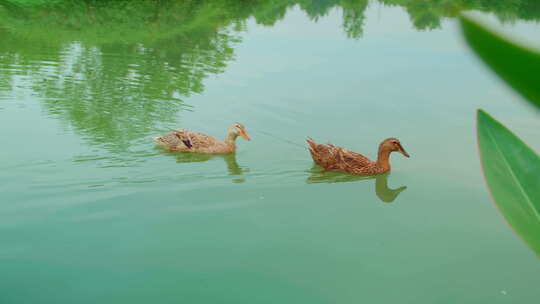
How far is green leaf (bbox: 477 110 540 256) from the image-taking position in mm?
300

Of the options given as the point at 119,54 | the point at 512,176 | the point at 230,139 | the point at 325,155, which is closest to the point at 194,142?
the point at 230,139

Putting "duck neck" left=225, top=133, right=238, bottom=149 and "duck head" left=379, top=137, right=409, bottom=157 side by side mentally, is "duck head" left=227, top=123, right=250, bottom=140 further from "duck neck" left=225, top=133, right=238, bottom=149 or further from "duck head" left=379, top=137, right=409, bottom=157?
"duck head" left=379, top=137, right=409, bottom=157

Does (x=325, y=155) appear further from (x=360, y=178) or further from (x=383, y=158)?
(x=383, y=158)

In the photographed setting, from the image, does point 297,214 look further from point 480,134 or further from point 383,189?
point 480,134

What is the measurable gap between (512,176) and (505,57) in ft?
0.32

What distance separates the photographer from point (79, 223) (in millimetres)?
4887

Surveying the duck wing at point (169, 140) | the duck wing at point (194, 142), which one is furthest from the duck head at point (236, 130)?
the duck wing at point (169, 140)

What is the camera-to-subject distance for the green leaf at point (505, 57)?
248 mm

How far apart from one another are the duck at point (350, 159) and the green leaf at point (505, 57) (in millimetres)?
6143

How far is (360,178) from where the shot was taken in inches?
256

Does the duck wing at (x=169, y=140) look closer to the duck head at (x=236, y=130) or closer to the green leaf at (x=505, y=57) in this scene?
the duck head at (x=236, y=130)

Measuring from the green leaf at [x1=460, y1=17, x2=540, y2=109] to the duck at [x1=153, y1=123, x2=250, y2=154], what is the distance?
6389 mm

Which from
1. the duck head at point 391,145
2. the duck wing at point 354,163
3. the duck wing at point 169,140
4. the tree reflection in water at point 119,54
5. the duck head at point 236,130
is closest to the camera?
the duck wing at point 354,163

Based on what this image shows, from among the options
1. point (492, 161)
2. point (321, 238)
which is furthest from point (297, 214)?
point (492, 161)
